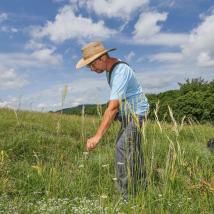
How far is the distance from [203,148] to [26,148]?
302 centimetres

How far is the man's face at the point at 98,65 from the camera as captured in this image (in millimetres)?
5039

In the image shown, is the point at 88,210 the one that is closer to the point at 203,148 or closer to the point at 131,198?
the point at 131,198

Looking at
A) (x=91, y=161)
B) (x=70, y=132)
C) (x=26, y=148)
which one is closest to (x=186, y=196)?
(x=91, y=161)

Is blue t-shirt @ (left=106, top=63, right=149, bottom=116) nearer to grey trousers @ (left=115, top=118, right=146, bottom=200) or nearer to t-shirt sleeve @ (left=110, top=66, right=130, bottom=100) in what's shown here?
t-shirt sleeve @ (left=110, top=66, right=130, bottom=100)

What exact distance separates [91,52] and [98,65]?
16cm

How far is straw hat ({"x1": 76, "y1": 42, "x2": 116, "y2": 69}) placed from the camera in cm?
498

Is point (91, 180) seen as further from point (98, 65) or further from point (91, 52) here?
point (91, 52)

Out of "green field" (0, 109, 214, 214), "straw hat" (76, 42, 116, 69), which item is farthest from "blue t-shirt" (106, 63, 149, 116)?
"green field" (0, 109, 214, 214)

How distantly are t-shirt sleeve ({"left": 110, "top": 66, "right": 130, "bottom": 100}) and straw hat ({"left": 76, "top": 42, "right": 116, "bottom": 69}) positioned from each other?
10.8 inches

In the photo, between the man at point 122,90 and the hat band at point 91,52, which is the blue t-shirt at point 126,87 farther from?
the hat band at point 91,52

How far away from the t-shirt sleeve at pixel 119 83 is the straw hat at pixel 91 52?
27 cm

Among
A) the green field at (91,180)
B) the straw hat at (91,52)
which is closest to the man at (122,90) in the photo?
the straw hat at (91,52)

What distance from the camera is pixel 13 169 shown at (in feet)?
21.8

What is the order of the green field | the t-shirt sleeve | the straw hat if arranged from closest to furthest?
the green field < the t-shirt sleeve < the straw hat
